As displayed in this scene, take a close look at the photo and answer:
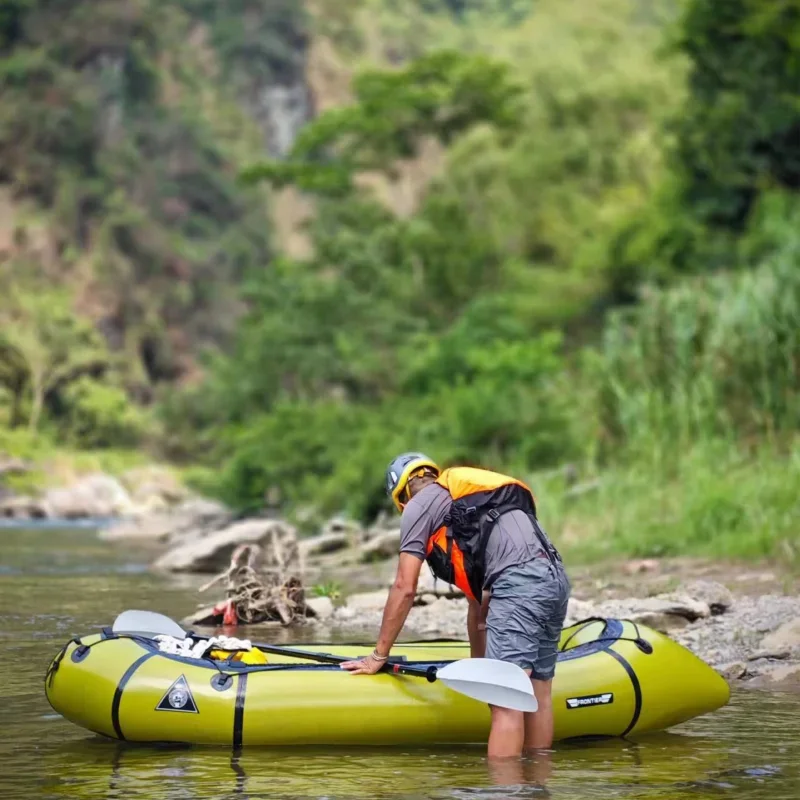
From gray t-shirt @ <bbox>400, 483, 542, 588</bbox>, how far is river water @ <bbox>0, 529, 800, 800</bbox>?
0.83 meters

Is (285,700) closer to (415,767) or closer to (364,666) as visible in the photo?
(364,666)

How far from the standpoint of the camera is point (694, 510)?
12.1m

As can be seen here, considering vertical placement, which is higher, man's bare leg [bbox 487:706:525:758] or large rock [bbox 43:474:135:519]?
large rock [bbox 43:474:135:519]

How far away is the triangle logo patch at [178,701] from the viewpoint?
5945mm

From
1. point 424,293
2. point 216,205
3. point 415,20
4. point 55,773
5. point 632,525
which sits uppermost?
point 415,20

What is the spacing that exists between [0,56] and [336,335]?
1128 inches

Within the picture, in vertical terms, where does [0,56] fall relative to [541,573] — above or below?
above

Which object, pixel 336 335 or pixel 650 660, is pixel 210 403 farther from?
pixel 650 660

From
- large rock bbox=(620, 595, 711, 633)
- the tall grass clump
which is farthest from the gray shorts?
the tall grass clump

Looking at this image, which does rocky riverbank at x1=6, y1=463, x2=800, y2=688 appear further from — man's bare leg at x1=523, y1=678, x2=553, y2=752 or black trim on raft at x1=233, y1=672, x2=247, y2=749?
black trim on raft at x1=233, y1=672, x2=247, y2=749

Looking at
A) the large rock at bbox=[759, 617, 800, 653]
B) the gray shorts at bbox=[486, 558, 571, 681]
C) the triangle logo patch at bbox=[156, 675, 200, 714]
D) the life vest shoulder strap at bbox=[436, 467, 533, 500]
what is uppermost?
the life vest shoulder strap at bbox=[436, 467, 533, 500]

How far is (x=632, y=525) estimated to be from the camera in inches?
502

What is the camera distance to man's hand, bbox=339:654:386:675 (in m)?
5.97

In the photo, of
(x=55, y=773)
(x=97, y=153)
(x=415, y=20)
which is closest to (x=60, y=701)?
(x=55, y=773)
